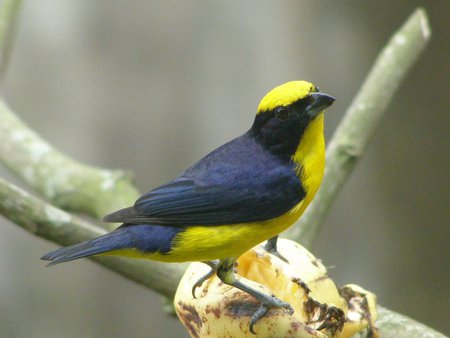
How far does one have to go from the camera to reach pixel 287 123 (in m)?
2.17

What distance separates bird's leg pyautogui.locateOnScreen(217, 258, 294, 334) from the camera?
1.77 meters

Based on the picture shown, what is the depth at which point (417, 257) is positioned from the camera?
13.5 ft

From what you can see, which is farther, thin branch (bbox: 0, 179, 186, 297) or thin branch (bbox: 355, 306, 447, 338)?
thin branch (bbox: 0, 179, 186, 297)

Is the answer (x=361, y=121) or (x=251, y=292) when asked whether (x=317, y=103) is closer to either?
(x=251, y=292)

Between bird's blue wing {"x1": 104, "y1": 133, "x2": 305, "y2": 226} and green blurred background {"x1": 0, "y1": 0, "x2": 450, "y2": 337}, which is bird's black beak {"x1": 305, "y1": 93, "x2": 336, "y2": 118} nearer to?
bird's blue wing {"x1": 104, "y1": 133, "x2": 305, "y2": 226}

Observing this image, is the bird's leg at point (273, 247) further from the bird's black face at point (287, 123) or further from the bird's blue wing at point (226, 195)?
the bird's black face at point (287, 123)

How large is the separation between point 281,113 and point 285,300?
47 cm

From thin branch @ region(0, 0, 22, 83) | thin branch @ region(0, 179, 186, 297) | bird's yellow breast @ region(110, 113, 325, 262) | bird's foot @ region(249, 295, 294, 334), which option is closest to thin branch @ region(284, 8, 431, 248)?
thin branch @ region(0, 179, 186, 297)

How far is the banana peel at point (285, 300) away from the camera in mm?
1784

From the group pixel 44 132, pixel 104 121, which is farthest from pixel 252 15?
pixel 44 132

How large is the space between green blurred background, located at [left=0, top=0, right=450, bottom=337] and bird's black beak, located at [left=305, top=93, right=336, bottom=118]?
1838mm

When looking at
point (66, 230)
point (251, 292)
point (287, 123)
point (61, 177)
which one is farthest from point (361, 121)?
point (251, 292)

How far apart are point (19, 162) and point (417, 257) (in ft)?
6.49

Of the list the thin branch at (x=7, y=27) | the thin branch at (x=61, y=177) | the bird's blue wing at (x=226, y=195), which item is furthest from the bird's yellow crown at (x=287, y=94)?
the thin branch at (x=7, y=27)
